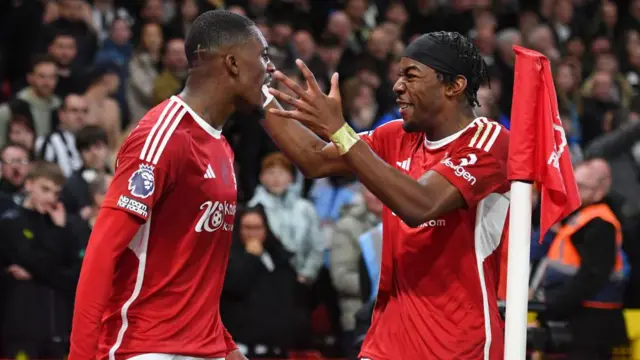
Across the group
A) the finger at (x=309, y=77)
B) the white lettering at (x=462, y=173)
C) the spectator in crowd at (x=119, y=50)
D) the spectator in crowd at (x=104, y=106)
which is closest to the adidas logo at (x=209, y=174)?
the finger at (x=309, y=77)

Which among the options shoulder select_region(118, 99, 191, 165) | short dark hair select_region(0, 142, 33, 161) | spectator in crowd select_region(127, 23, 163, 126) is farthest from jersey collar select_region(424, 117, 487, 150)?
spectator in crowd select_region(127, 23, 163, 126)

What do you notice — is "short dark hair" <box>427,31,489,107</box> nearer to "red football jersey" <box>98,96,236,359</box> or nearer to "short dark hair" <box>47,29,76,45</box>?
"red football jersey" <box>98,96,236,359</box>

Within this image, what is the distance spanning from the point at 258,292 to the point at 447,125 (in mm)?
4409

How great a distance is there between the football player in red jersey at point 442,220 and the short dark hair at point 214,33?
20.3 inches

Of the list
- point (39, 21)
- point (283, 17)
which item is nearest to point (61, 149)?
point (39, 21)

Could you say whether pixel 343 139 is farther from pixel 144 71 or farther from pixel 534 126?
pixel 144 71

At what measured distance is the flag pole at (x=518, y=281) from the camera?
4.80 metres

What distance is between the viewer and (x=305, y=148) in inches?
227

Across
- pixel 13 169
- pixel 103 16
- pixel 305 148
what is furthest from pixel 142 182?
pixel 103 16

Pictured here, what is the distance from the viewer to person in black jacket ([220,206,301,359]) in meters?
9.41

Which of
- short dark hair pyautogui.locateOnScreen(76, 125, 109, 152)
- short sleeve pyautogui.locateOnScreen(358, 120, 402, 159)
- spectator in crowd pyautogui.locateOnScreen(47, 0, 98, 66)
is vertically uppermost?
spectator in crowd pyautogui.locateOnScreen(47, 0, 98, 66)

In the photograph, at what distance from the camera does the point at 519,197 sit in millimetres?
4848

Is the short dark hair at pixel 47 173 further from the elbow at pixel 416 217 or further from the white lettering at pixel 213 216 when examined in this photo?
the elbow at pixel 416 217

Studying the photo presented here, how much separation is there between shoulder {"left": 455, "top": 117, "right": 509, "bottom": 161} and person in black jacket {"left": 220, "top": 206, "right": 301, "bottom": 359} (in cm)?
420
